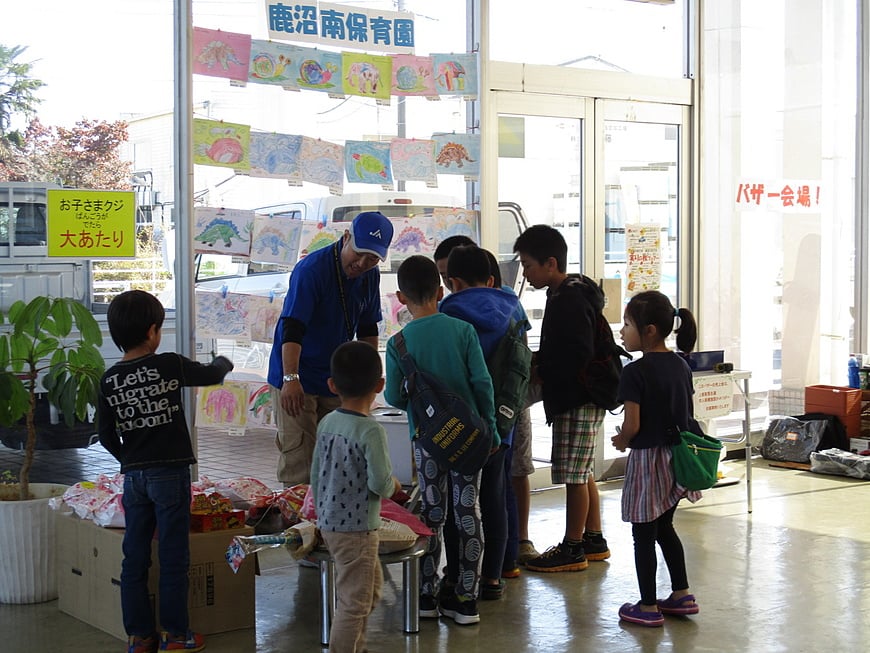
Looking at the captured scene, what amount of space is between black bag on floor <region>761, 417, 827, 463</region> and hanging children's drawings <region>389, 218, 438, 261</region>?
2.92 m

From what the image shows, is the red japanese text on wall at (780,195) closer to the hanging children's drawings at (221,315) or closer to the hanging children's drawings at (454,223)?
the hanging children's drawings at (454,223)

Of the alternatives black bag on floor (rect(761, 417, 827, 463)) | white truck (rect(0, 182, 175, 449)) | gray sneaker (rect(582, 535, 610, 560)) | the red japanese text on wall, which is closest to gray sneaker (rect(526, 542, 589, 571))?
gray sneaker (rect(582, 535, 610, 560))

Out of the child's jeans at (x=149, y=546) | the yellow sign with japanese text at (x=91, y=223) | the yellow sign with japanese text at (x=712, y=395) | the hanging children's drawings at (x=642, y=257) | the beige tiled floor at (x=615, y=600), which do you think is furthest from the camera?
the hanging children's drawings at (x=642, y=257)

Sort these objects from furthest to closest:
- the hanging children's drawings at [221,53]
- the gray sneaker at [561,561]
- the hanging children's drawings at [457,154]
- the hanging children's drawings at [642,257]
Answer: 1. the hanging children's drawings at [642,257]
2. the hanging children's drawings at [457,154]
3. the hanging children's drawings at [221,53]
4. the gray sneaker at [561,561]

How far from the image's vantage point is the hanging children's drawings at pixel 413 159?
5926 mm

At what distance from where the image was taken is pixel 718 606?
4.28m

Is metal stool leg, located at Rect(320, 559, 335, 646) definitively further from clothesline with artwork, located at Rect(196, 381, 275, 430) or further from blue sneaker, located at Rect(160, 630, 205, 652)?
clothesline with artwork, located at Rect(196, 381, 275, 430)

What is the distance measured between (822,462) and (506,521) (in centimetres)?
355

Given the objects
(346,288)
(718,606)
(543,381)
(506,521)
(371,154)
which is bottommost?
(718,606)

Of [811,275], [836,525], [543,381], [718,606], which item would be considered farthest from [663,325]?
[811,275]

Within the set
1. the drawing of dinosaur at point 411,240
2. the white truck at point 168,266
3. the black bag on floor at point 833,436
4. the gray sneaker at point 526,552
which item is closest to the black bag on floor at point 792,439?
the black bag on floor at point 833,436

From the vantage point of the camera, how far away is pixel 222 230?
5.37 meters

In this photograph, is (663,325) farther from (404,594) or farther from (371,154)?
(371,154)

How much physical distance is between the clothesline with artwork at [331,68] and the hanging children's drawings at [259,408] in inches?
58.8
